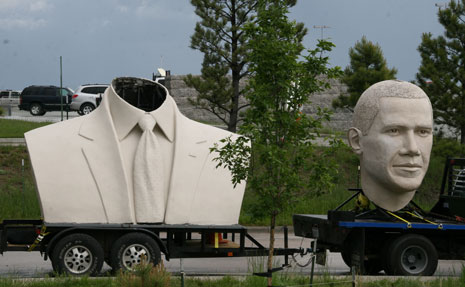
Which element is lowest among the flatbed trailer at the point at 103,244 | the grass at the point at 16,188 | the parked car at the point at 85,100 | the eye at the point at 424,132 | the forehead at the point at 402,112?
the flatbed trailer at the point at 103,244

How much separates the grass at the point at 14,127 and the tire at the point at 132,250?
17.3 metres

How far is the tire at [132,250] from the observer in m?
10.8

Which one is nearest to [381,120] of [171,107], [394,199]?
[394,199]

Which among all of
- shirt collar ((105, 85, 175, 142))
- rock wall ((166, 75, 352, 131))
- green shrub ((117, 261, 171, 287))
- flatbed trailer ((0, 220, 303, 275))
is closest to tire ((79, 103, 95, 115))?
rock wall ((166, 75, 352, 131))

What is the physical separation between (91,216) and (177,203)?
48.2 inches

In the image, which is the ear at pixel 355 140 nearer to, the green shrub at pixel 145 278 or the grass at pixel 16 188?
the green shrub at pixel 145 278

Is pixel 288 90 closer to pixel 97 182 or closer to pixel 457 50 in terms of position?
pixel 97 182

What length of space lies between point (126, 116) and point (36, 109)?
3007 centimetres

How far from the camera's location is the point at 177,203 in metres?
11.2

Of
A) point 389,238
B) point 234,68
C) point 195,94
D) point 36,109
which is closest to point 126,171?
point 389,238

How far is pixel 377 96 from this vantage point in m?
12.1


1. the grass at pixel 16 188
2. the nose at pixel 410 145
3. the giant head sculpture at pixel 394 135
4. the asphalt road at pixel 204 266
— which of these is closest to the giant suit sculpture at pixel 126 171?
the asphalt road at pixel 204 266

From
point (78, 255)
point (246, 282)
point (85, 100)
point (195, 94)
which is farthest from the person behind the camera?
point (85, 100)

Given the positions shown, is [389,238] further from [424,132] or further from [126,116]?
[126,116]
